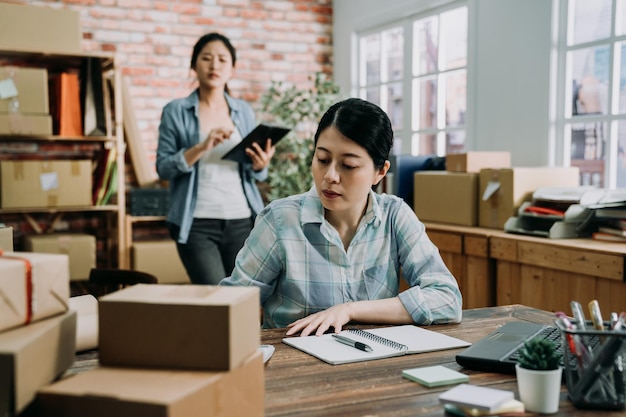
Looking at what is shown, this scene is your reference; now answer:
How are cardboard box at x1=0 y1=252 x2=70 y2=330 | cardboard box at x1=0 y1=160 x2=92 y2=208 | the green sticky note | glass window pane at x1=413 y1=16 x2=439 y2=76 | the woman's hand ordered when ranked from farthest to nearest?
glass window pane at x1=413 y1=16 x2=439 y2=76 < cardboard box at x1=0 y1=160 x2=92 y2=208 < the woman's hand < the green sticky note < cardboard box at x1=0 y1=252 x2=70 y2=330

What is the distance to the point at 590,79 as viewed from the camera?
3670mm

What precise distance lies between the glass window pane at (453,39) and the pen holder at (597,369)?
3645 mm

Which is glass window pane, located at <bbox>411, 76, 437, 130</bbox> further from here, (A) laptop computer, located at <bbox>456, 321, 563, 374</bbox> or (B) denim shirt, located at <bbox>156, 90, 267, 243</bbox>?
(A) laptop computer, located at <bbox>456, 321, 563, 374</bbox>

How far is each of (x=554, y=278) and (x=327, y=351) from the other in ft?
6.39

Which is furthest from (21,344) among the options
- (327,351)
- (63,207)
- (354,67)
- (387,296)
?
(354,67)

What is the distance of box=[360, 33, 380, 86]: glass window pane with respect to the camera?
5.44 metres

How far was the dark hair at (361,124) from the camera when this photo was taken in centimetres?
186

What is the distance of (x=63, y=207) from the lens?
4.32 meters

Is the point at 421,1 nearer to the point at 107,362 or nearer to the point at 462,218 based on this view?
the point at 462,218

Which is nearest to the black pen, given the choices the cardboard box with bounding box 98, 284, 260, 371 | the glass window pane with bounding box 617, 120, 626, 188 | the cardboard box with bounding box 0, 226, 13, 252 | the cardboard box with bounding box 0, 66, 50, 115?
the cardboard box with bounding box 98, 284, 260, 371

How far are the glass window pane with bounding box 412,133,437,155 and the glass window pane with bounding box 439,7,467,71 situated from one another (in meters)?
0.50

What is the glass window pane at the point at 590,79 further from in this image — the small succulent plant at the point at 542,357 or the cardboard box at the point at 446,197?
the small succulent plant at the point at 542,357

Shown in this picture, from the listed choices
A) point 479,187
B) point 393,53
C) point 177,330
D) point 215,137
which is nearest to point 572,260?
point 479,187

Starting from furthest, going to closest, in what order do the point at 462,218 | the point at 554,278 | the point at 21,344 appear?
the point at 462,218 < the point at 554,278 < the point at 21,344
